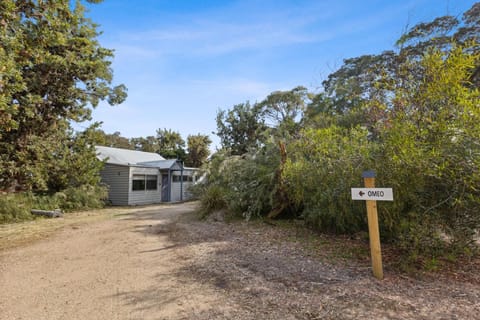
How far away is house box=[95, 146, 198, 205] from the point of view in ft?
42.0

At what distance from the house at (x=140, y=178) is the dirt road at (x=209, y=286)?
8.07 metres

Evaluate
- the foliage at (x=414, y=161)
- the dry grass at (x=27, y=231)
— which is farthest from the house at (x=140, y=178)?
the foliage at (x=414, y=161)

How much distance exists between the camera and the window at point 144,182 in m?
13.2

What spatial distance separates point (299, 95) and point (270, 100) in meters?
2.14

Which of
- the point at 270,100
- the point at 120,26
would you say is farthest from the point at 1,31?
the point at 270,100

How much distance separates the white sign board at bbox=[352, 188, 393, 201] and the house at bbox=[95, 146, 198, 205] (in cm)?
999

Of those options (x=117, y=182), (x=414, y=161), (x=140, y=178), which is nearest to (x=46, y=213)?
(x=117, y=182)

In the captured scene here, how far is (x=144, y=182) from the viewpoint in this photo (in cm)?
1383

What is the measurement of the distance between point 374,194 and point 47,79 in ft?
35.7

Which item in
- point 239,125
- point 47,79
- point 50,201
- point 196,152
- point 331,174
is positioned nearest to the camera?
point 331,174

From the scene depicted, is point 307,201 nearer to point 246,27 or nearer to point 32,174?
point 246,27

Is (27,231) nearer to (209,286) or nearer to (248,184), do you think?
(248,184)

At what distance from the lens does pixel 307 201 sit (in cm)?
508

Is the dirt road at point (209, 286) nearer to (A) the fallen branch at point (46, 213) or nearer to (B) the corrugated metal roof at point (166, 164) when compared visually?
(A) the fallen branch at point (46, 213)
